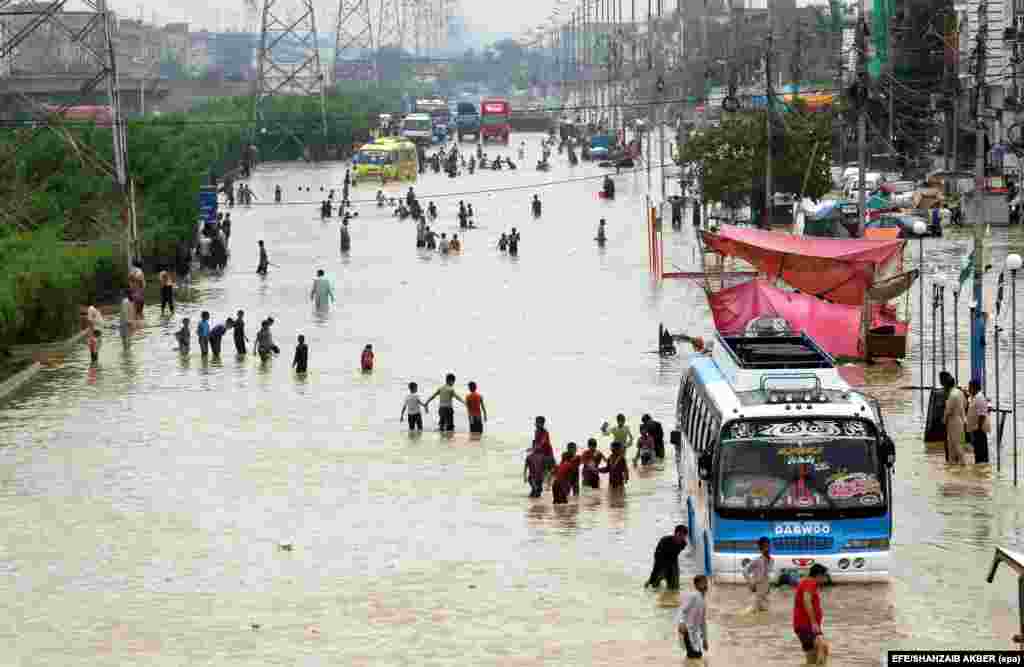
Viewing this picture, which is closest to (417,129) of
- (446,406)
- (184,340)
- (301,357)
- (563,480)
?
(184,340)

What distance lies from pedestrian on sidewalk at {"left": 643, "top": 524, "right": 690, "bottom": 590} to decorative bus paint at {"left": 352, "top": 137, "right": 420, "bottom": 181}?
75.7 meters

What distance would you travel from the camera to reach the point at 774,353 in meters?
19.0

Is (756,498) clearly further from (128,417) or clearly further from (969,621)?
(128,417)

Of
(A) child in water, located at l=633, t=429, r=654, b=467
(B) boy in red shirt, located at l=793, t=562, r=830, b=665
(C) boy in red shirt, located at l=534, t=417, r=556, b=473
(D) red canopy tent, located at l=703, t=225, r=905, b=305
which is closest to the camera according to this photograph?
(B) boy in red shirt, located at l=793, t=562, r=830, b=665

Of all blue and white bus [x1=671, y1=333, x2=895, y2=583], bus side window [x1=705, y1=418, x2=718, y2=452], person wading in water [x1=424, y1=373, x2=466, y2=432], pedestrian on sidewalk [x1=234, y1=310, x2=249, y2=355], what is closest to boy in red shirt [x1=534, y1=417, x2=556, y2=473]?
person wading in water [x1=424, y1=373, x2=466, y2=432]

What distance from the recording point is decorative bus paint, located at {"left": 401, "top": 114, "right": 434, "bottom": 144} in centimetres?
12431

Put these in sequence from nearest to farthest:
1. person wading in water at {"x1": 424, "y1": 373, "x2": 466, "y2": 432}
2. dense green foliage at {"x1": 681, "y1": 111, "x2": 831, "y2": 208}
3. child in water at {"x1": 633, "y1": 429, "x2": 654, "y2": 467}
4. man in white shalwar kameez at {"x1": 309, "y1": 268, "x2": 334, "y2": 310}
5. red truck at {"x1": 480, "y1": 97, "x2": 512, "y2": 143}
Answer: child in water at {"x1": 633, "y1": 429, "x2": 654, "y2": 467} < person wading in water at {"x1": 424, "y1": 373, "x2": 466, "y2": 432} < man in white shalwar kameez at {"x1": 309, "y1": 268, "x2": 334, "y2": 310} < dense green foliage at {"x1": 681, "y1": 111, "x2": 831, "y2": 208} < red truck at {"x1": 480, "y1": 97, "x2": 512, "y2": 143}

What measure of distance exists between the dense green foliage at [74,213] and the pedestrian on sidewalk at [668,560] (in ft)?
65.5

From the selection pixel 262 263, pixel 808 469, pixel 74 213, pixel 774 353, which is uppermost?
pixel 774 353

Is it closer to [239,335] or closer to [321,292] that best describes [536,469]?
[239,335]

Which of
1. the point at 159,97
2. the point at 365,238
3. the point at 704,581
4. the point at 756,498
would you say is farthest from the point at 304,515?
the point at 159,97

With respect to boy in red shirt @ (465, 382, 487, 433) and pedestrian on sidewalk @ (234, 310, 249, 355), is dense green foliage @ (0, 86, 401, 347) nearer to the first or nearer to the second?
pedestrian on sidewalk @ (234, 310, 249, 355)

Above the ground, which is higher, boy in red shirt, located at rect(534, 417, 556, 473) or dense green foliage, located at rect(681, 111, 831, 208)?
dense green foliage, located at rect(681, 111, 831, 208)

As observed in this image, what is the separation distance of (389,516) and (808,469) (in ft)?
20.3
